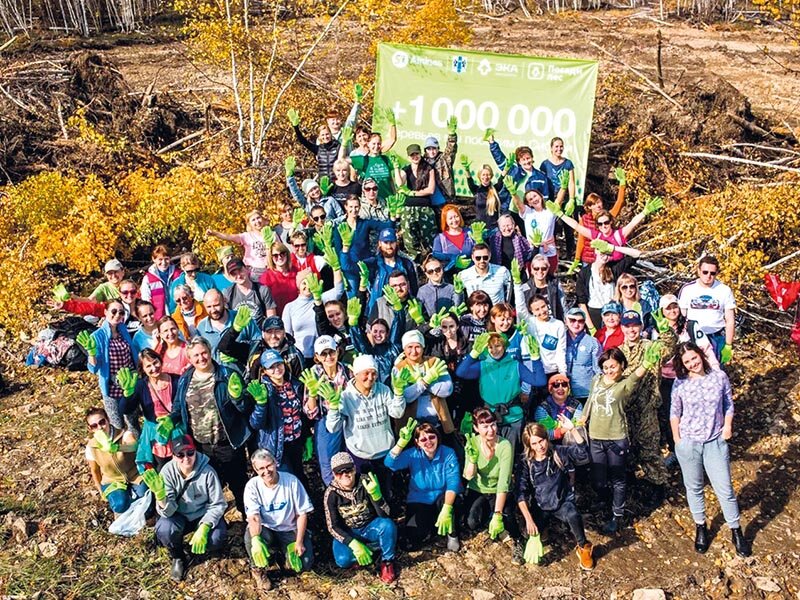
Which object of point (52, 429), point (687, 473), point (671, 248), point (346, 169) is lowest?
point (52, 429)

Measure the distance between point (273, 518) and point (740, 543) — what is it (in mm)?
3642

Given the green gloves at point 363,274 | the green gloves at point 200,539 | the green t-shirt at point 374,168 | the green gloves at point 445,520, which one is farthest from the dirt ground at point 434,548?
the green t-shirt at point 374,168

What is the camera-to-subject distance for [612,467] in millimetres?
6293

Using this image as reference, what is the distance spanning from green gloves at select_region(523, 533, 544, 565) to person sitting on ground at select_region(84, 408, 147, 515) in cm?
305

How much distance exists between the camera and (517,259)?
7.68m

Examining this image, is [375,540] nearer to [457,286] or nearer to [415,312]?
[415,312]

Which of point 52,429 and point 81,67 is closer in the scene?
point 52,429

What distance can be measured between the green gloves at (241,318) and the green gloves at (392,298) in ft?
3.79

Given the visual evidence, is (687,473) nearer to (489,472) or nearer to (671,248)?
(489,472)

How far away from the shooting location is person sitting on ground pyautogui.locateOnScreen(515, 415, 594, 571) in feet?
19.3

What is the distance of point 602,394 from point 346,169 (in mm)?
3671

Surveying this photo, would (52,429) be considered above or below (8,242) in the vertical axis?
below

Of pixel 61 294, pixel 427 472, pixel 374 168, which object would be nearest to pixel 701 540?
pixel 427 472

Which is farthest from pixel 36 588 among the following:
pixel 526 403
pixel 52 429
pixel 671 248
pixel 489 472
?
pixel 671 248
